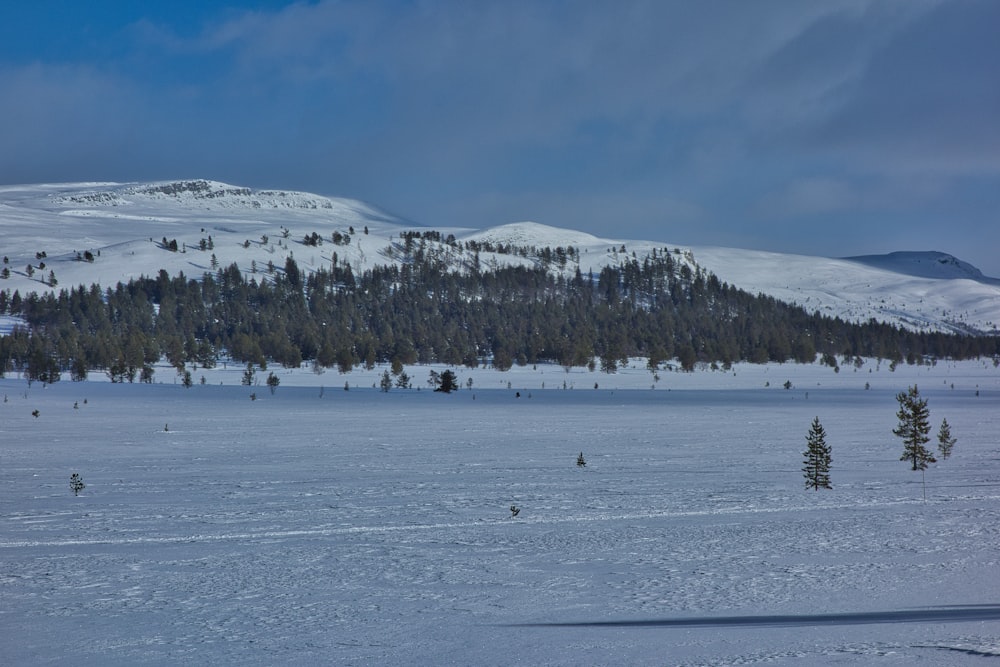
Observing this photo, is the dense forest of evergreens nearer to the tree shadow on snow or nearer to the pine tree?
the pine tree

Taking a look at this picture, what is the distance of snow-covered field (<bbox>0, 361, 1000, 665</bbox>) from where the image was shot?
862 cm

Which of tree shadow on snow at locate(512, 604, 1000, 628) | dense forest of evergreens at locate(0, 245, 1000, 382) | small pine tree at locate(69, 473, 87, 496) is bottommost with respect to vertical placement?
tree shadow on snow at locate(512, 604, 1000, 628)

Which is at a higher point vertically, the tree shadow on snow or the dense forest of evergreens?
the dense forest of evergreens

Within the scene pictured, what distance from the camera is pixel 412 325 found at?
456 feet

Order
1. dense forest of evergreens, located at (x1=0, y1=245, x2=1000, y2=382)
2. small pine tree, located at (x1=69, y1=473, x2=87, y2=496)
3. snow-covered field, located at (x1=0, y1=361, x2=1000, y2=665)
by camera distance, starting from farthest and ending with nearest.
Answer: dense forest of evergreens, located at (x1=0, y1=245, x2=1000, y2=382), small pine tree, located at (x1=69, y1=473, x2=87, y2=496), snow-covered field, located at (x1=0, y1=361, x2=1000, y2=665)

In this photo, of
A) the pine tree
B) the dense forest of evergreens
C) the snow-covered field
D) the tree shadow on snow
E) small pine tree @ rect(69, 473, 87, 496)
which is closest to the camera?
the snow-covered field

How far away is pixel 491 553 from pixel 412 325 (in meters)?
127

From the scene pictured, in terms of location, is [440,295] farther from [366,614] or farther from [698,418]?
[366,614]

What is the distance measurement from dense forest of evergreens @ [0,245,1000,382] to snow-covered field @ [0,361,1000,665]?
232ft

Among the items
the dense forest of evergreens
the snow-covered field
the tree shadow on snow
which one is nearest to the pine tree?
the snow-covered field

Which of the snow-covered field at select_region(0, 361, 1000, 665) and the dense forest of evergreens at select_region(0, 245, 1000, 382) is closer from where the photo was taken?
the snow-covered field at select_region(0, 361, 1000, 665)

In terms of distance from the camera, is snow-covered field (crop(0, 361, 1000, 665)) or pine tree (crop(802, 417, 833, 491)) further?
pine tree (crop(802, 417, 833, 491))

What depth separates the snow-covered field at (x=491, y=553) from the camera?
339 inches

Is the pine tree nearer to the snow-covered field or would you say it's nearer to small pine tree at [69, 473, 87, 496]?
the snow-covered field
